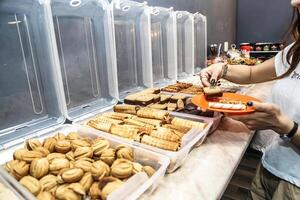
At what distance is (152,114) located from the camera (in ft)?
2.78

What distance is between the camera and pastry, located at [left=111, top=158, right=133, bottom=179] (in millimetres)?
537

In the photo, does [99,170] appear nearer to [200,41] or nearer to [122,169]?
[122,169]

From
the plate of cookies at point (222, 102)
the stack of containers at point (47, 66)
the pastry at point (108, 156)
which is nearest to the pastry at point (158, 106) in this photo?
the plate of cookies at point (222, 102)

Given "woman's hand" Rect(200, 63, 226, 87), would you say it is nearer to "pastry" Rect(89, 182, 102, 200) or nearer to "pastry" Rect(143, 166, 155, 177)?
"pastry" Rect(143, 166, 155, 177)

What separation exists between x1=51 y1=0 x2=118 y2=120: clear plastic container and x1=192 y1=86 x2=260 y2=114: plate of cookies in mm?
484

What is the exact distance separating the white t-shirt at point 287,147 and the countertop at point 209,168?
0.10 meters

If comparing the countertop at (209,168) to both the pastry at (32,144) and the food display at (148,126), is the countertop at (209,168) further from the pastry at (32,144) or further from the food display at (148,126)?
the pastry at (32,144)

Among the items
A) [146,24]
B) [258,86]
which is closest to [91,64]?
[146,24]

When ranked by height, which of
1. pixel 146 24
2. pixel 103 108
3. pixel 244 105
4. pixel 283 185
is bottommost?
pixel 283 185

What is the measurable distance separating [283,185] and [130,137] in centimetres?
51

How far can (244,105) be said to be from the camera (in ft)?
2.30

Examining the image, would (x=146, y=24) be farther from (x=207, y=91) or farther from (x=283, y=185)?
(x=283, y=185)

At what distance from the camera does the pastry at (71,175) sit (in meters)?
0.51

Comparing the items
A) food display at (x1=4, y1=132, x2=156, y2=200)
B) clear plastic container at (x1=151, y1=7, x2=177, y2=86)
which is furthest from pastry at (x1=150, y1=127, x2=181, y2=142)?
clear plastic container at (x1=151, y1=7, x2=177, y2=86)
